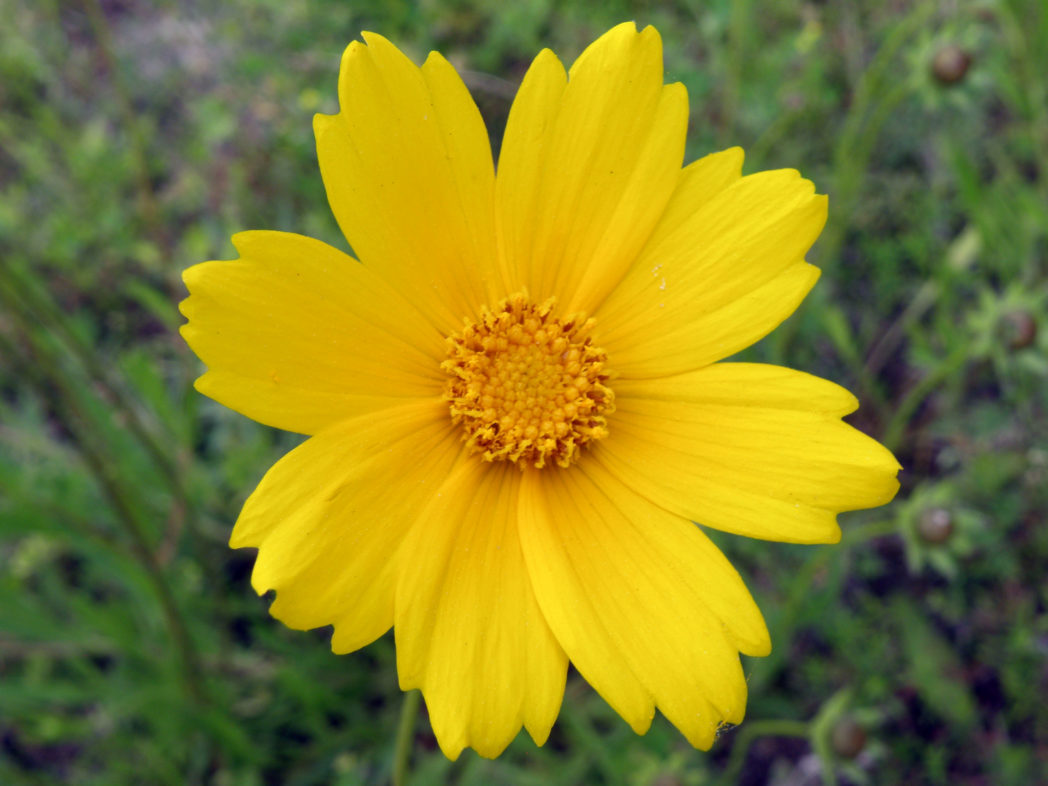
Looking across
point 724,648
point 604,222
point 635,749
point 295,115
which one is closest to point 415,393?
point 604,222

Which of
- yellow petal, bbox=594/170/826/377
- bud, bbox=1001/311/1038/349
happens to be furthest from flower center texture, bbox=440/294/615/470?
bud, bbox=1001/311/1038/349

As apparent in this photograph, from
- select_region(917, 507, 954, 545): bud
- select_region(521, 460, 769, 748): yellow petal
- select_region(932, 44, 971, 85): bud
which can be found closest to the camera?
select_region(521, 460, 769, 748): yellow petal

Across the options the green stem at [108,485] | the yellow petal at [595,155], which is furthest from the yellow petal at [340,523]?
the green stem at [108,485]

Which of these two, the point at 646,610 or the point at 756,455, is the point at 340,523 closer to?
the point at 646,610

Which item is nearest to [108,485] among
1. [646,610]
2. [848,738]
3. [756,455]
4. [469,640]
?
[469,640]

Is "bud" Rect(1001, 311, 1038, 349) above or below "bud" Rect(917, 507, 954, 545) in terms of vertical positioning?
above

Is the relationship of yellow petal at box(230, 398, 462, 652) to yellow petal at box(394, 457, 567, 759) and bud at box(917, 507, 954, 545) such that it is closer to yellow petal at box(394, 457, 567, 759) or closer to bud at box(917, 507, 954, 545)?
yellow petal at box(394, 457, 567, 759)

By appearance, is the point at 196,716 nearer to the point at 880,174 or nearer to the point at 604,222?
the point at 604,222
